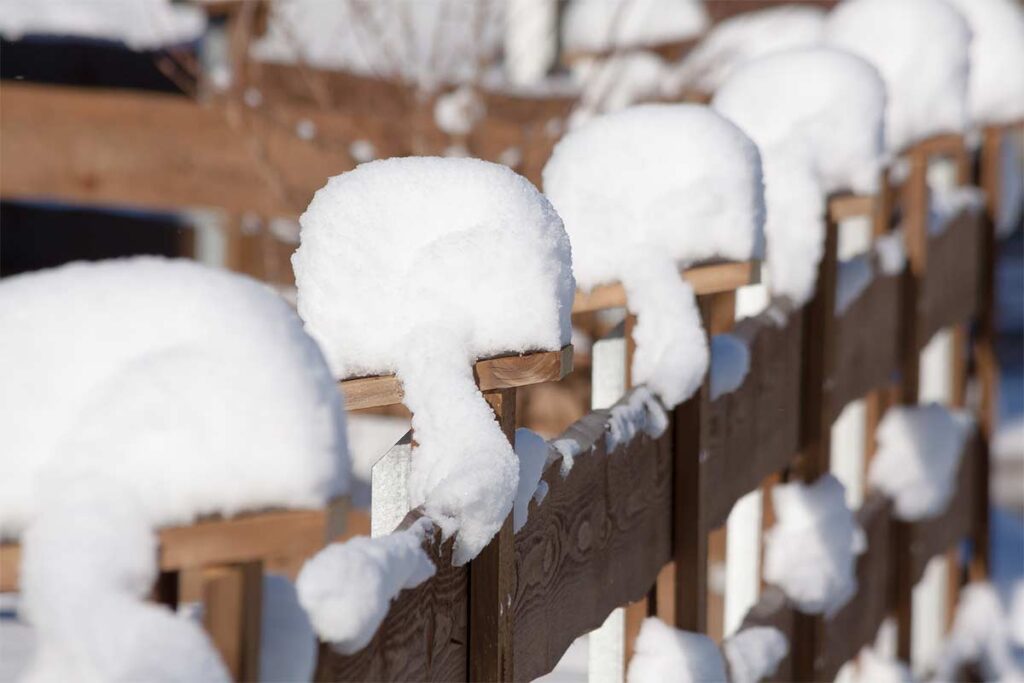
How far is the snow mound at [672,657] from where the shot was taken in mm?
2383

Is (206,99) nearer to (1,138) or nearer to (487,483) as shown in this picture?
(1,138)

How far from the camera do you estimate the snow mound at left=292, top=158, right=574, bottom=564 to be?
5.07 ft

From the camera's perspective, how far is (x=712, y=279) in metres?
2.45

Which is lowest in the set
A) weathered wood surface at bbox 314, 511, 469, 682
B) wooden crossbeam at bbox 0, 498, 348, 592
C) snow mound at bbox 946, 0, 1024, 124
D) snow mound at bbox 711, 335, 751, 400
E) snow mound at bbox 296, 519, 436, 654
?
Answer: weathered wood surface at bbox 314, 511, 469, 682

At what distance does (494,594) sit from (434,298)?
1.24 feet

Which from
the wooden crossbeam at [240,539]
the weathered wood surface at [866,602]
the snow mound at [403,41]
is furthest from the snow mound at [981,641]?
the wooden crossbeam at [240,539]

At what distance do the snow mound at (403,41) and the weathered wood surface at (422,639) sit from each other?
3510mm

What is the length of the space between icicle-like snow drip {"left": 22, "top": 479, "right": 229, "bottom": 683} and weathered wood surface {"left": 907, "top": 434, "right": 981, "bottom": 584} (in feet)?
12.4

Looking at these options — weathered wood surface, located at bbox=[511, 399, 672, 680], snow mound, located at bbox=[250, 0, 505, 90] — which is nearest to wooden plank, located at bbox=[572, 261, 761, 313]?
weathered wood surface, located at bbox=[511, 399, 672, 680]

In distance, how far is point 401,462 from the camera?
1.62 metres

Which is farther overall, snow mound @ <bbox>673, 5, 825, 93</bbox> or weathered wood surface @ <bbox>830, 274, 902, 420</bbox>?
snow mound @ <bbox>673, 5, 825, 93</bbox>

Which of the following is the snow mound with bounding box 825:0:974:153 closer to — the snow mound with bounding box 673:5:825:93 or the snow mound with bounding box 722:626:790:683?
the snow mound with bounding box 722:626:790:683

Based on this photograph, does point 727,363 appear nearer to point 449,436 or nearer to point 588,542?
point 588,542

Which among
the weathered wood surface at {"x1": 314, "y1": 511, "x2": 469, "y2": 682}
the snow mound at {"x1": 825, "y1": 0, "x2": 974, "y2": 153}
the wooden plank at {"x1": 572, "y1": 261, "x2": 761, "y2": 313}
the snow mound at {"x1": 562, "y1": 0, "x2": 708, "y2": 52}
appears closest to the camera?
the weathered wood surface at {"x1": 314, "y1": 511, "x2": 469, "y2": 682}
